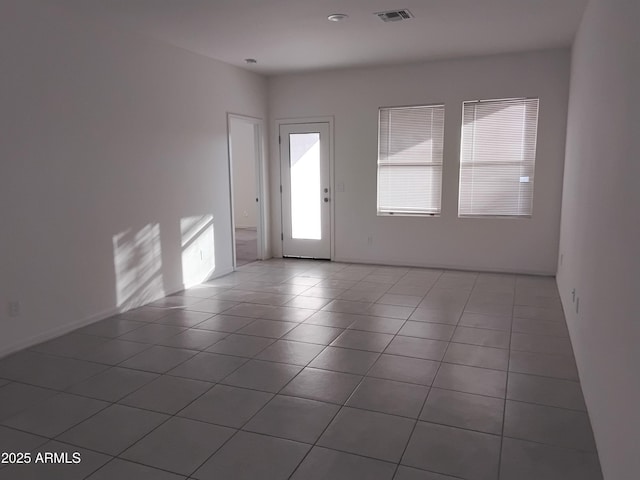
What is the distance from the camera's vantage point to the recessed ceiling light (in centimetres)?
422

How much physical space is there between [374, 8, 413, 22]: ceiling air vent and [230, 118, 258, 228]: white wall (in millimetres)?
7081

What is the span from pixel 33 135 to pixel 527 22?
4.50 metres

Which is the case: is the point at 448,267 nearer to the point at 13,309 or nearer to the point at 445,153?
the point at 445,153

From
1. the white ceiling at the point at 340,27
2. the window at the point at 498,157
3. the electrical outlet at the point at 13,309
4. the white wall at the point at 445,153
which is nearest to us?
the electrical outlet at the point at 13,309

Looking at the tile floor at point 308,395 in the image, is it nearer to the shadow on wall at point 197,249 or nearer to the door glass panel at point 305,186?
the shadow on wall at point 197,249

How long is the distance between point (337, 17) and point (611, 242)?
3.13m

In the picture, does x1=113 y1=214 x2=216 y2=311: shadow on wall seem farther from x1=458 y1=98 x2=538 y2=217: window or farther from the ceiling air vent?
x1=458 y1=98 x2=538 y2=217: window

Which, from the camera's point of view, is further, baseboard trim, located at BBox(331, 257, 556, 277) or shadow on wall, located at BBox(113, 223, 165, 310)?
baseboard trim, located at BBox(331, 257, 556, 277)

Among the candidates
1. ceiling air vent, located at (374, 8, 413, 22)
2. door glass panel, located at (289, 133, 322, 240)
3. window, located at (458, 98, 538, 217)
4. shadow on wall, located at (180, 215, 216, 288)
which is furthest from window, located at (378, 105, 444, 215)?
shadow on wall, located at (180, 215, 216, 288)

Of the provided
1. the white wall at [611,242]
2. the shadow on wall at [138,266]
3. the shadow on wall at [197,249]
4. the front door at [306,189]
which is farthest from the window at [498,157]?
the shadow on wall at [138,266]

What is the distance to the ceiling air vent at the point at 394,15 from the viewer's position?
4.18m

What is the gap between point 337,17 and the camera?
4.29 m

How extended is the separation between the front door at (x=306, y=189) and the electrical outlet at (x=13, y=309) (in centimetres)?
427

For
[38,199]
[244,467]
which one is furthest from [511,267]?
[38,199]
